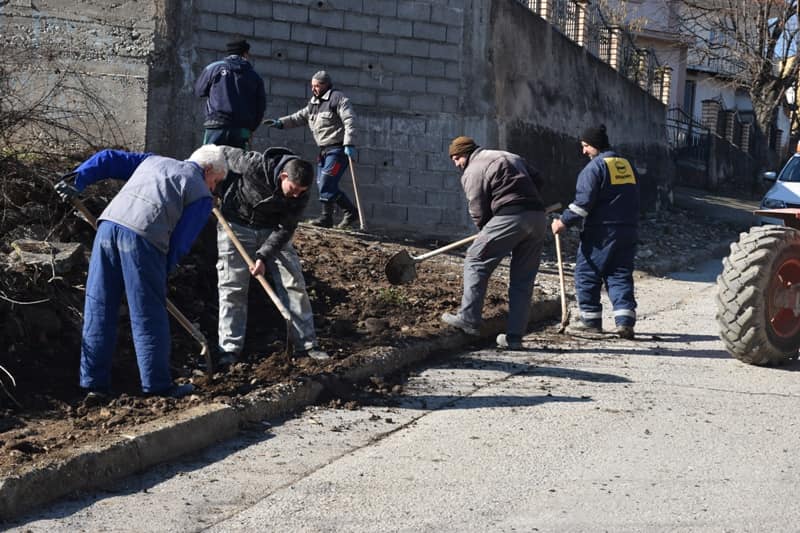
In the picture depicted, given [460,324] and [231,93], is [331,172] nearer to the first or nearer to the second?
[231,93]

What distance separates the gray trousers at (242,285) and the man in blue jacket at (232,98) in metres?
3.97

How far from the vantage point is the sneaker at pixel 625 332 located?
9133 mm

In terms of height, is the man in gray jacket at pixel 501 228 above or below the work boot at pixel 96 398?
above

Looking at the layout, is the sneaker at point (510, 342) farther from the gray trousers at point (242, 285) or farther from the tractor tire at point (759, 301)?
the gray trousers at point (242, 285)

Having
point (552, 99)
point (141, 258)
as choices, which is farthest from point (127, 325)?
point (552, 99)

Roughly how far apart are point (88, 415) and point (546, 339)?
4.39 metres

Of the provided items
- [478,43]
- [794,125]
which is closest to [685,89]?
[794,125]

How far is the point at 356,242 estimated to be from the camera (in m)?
11.7

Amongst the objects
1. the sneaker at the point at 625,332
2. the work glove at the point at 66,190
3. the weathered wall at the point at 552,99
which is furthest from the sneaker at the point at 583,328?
the weathered wall at the point at 552,99

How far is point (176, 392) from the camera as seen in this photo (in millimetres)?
6102

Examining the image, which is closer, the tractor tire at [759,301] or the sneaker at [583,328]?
the tractor tire at [759,301]

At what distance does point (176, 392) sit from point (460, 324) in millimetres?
2820

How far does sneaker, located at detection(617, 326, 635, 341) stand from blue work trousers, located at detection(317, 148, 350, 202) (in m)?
4.44

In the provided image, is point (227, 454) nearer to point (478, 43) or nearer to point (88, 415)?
point (88, 415)
